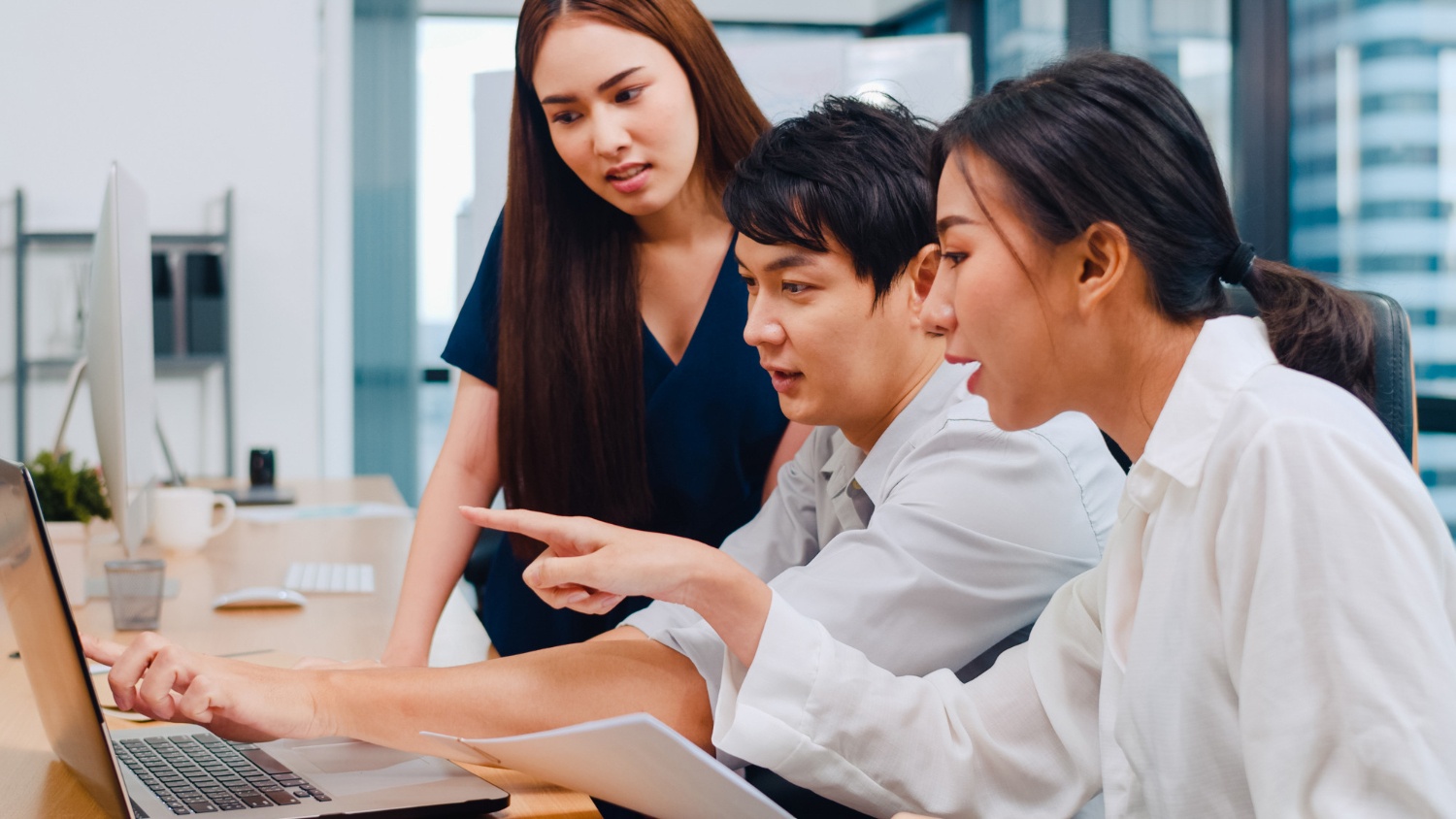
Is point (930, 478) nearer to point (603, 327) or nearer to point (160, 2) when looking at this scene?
point (603, 327)

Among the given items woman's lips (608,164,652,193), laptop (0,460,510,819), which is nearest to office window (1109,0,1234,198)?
woman's lips (608,164,652,193)

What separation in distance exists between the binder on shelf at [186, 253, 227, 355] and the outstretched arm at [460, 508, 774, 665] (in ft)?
11.1

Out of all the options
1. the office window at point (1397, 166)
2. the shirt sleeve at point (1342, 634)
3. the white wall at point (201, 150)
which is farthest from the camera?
the white wall at point (201, 150)

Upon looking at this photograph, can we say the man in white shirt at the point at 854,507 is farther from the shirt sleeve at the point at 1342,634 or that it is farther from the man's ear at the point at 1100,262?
the shirt sleeve at the point at 1342,634

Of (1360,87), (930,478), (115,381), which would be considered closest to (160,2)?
(115,381)

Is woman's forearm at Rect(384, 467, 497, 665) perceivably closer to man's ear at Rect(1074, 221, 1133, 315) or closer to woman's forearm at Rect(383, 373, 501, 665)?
woman's forearm at Rect(383, 373, 501, 665)

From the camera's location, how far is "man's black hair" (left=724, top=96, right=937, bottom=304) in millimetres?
1094

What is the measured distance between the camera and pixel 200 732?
966 mm

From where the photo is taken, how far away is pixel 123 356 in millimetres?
1416

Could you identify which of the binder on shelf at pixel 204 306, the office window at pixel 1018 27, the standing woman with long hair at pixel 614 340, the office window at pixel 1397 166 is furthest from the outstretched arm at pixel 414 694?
the office window at pixel 1018 27

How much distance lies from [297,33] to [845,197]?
3622mm

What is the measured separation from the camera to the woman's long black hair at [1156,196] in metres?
0.77

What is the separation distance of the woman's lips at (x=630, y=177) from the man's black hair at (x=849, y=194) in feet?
0.69

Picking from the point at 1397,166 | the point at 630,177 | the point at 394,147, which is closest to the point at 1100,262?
the point at 630,177
